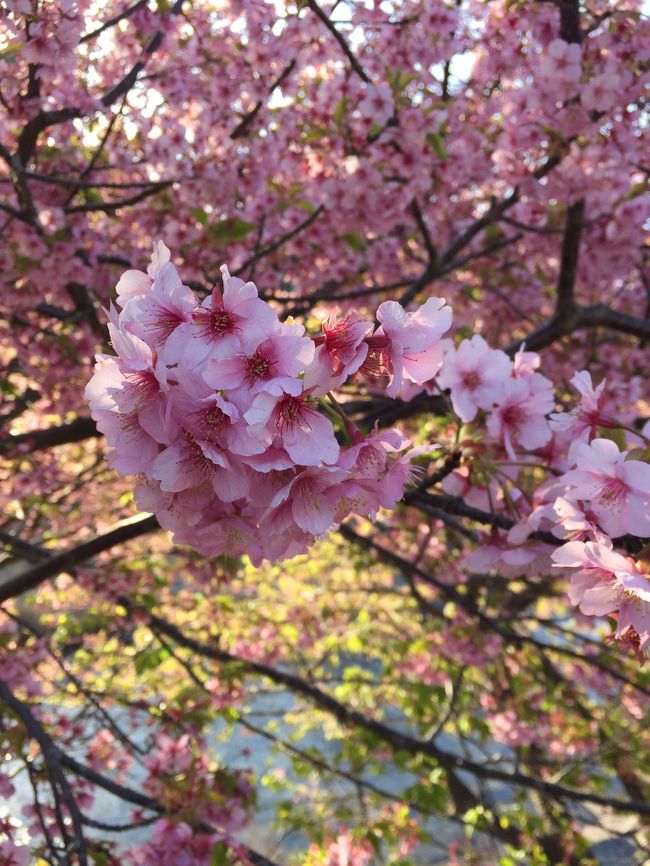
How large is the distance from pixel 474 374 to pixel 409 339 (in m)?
0.53

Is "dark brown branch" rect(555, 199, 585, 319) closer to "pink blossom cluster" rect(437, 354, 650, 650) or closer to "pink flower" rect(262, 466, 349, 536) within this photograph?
"pink blossom cluster" rect(437, 354, 650, 650)

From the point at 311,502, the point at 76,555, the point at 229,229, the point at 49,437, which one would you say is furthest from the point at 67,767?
the point at 229,229

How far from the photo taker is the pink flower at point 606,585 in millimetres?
984

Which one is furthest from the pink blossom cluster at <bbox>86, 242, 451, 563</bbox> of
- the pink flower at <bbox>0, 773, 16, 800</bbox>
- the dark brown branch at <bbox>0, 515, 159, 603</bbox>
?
the pink flower at <bbox>0, 773, 16, 800</bbox>

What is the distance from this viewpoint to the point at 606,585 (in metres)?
1.08

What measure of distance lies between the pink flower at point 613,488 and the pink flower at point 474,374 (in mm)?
307

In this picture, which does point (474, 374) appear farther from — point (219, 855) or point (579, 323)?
point (579, 323)

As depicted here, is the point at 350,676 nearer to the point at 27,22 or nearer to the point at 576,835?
the point at 576,835

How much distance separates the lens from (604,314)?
121 inches

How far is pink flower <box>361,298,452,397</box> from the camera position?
898mm

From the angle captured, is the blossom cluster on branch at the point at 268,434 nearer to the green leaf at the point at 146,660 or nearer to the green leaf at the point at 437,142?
the green leaf at the point at 437,142

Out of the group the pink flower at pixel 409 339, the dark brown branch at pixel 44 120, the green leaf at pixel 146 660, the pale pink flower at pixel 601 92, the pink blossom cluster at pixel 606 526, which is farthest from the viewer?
the green leaf at pixel 146 660

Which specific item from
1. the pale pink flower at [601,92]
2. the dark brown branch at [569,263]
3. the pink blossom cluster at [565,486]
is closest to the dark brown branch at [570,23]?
the pale pink flower at [601,92]

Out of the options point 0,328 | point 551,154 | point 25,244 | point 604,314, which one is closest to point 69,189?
point 25,244
